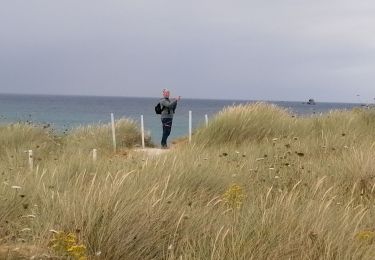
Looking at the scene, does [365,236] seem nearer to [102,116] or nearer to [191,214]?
[191,214]

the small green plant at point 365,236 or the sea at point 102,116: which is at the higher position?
the small green plant at point 365,236

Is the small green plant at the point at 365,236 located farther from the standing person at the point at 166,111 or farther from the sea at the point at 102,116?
the standing person at the point at 166,111

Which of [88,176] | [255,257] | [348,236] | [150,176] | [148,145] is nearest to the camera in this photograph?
[255,257]

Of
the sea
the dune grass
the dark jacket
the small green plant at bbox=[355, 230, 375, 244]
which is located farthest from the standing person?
the small green plant at bbox=[355, 230, 375, 244]

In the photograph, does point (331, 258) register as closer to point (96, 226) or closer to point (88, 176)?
point (96, 226)

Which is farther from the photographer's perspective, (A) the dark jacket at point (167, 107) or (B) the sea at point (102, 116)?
(B) the sea at point (102, 116)

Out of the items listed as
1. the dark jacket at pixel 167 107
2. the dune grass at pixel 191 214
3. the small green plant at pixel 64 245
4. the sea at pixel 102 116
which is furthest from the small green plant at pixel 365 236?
the dark jacket at pixel 167 107

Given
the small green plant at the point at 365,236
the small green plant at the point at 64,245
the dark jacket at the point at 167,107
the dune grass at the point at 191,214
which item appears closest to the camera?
the small green plant at the point at 64,245

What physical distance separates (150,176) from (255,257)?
2.77 meters

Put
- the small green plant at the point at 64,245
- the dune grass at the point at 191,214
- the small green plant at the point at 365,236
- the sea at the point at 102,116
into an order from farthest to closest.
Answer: the sea at the point at 102,116, the small green plant at the point at 365,236, the dune grass at the point at 191,214, the small green plant at the point at 64,245

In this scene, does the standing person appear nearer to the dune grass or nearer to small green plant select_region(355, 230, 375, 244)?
the dune grass

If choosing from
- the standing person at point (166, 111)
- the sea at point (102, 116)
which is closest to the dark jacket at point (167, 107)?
the standing person at point (166, 111)

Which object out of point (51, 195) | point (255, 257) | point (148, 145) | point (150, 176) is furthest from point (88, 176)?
point (148, 145)

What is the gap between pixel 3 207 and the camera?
4914mm
